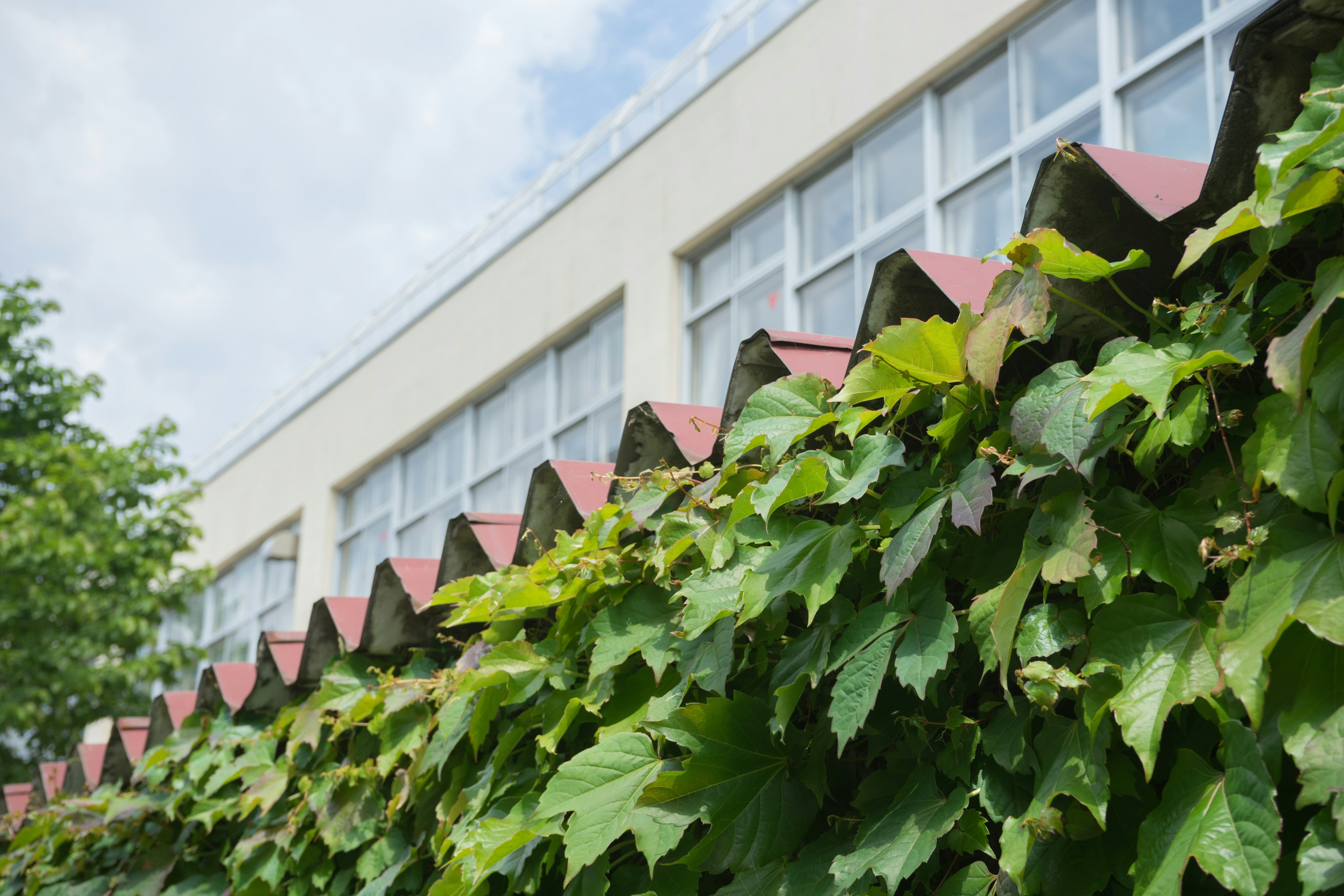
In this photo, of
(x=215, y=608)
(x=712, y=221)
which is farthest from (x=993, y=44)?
(x=215, y=608)

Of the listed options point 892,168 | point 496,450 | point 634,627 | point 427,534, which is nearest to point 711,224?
point 892,168

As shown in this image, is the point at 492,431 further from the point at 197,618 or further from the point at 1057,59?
the point at 197,618

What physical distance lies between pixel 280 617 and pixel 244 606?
1454 millimetres

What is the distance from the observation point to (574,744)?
2.60 meters

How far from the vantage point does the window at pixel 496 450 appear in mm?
10227

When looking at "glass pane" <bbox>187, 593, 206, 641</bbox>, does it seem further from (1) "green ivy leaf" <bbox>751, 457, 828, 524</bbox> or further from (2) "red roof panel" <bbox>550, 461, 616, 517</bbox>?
(1) "green ivy leaf" <bbox>751, 457, 828, 524</bbox>

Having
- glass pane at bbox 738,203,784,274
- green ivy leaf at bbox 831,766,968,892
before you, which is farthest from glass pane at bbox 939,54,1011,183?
green ivy leaf at bbox 831,766,968,892

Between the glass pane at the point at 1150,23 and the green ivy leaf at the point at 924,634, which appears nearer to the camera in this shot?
the green ivy leaf at the point at 924,634

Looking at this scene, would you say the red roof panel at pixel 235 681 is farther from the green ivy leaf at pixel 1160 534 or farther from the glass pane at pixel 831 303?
the glass pane at pixel 831 303

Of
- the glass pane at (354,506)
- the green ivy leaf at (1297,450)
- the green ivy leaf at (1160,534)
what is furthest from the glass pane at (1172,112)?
the glass pane at (354,506)

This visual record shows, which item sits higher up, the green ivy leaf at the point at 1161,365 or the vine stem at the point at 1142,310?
the vine stem at the point at 1142,310

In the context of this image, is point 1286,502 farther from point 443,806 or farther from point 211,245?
point 211,245

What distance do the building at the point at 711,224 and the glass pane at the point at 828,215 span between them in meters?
0.02

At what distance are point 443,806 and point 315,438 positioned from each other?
13005mm
